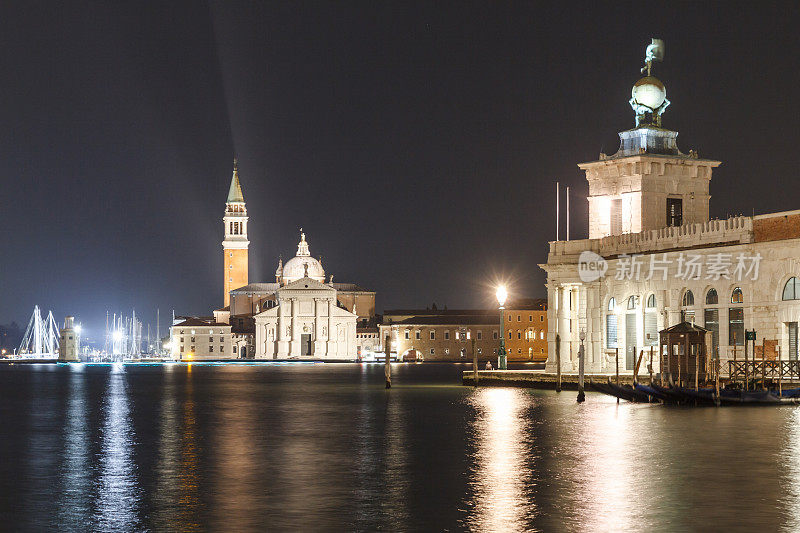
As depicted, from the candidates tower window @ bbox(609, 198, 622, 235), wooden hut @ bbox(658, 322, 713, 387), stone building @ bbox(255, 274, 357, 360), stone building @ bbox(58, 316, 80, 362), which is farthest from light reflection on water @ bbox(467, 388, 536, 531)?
stone building @ bbox(58, 316, 80, 362)

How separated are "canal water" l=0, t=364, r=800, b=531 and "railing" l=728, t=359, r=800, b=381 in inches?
135

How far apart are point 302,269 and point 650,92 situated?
366 feet

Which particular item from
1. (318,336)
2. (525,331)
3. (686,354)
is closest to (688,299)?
(686,354)

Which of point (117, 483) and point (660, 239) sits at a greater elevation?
point (660, 239)

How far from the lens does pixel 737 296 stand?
48938 millimetres

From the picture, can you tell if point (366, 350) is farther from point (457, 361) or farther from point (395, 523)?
point (395, 523)

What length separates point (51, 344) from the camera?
19412cm

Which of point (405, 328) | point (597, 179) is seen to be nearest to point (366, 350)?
point (405, 328)

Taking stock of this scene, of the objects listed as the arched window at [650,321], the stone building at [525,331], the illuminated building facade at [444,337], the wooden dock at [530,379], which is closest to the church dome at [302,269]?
the illuminated building facade at [444,337]

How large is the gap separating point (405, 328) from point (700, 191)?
9533 centimetres

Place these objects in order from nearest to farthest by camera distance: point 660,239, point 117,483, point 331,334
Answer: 1. point 117,483
2. point 660,239
3. point 331,334

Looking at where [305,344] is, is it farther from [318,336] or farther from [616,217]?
[616,217]

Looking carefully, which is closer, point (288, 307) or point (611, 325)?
point (611, 325)

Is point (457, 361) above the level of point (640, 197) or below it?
below
